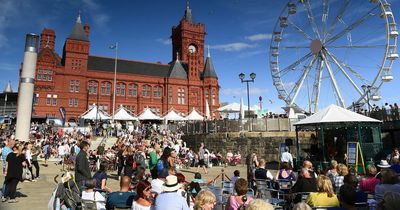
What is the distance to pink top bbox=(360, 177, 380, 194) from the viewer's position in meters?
6.32

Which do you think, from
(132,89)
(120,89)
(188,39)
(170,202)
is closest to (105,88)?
(120,89)

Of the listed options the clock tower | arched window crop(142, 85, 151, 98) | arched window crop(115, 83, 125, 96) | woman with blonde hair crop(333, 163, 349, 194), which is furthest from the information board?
the clock tower

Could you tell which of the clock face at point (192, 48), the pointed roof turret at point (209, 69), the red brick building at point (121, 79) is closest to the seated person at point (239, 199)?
the red brick building at point (121, 79)

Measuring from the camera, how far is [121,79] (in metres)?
55.4

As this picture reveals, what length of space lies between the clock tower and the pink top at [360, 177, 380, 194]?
58146 millimetres

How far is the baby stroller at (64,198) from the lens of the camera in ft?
15.4

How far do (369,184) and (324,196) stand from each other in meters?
2.30

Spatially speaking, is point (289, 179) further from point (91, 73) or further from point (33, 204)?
point (91, 73)

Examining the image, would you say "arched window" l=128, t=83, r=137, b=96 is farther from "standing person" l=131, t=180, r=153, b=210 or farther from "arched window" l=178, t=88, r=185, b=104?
"standing person" l=131, t=180, r=153, b=210

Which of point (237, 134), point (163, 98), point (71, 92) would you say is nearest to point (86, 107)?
point (71, 92)

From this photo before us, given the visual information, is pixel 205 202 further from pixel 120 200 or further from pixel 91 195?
pixel 91 195

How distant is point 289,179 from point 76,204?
17.6ft

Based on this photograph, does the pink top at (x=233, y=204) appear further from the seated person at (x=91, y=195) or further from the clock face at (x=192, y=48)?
the clock face at (x=192, y=48)

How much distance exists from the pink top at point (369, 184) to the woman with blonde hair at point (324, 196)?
6.98 feet
